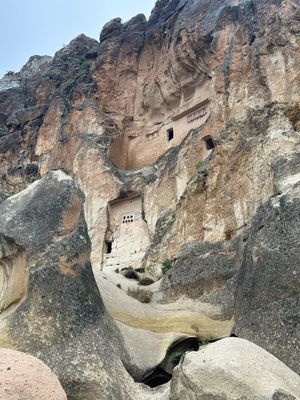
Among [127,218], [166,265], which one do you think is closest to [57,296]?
[166,265]

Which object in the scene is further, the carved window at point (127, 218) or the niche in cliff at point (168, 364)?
the carved window at point (127, 218)

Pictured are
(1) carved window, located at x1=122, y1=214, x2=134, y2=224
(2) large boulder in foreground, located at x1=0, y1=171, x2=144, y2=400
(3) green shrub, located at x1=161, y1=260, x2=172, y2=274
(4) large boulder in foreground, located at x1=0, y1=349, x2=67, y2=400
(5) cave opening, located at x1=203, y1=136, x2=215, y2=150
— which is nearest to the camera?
(4) large boulder in foreground, located at x1=0, y1=349, x2=67, y2=400

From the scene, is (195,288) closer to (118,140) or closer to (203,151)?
(203,151)

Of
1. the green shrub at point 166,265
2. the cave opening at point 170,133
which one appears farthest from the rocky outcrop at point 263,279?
the cave opening at point 170,133

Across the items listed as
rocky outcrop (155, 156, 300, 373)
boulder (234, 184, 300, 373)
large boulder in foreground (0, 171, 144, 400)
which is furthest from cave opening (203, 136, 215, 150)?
large boulder in foreground (0, 171, 144, 400)

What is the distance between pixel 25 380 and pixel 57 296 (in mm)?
3110

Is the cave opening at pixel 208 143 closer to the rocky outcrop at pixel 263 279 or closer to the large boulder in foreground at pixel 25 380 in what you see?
the rocky outcrop at pixel 263 279

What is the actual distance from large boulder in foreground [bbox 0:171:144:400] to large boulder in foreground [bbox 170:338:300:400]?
4.26 ft

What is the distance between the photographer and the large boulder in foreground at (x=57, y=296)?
707 cm

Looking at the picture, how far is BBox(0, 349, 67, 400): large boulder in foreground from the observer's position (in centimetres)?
461

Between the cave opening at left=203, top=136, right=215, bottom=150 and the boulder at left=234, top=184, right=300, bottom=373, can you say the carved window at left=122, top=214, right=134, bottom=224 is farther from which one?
the boulder at left=234, top=184, right=300, bottom=373

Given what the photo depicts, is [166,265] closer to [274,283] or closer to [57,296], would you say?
[274,283]

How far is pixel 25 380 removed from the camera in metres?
4.77

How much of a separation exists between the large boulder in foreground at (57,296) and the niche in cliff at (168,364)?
92 cm
